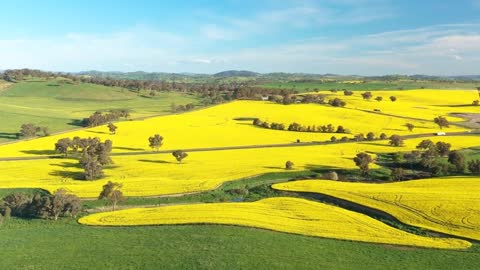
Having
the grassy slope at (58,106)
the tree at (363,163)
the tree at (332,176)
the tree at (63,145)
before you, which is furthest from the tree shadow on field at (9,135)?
the tree at (363,163)

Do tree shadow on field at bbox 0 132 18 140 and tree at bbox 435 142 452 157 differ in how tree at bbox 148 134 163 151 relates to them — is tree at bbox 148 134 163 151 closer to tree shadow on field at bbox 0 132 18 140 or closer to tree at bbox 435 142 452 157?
tree shadow on field at bbox 0 132 18 140

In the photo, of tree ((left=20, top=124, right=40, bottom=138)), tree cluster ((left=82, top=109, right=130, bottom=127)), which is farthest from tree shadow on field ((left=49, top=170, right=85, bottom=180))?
tree cluster ((left=82, top=109, right=130, bottom=127))

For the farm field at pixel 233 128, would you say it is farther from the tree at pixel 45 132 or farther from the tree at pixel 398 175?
the tree at pixel 398 175

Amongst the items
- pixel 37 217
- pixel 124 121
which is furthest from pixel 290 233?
pixel 124 121

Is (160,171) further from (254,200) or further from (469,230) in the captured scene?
(469,230)

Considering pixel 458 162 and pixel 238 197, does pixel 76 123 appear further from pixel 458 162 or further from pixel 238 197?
pixel 458 162

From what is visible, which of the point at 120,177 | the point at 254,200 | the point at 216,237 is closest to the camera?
the point at 216,237
